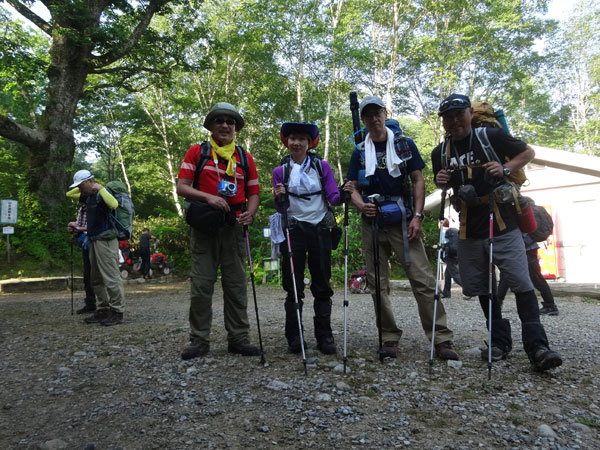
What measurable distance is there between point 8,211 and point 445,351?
607 inches

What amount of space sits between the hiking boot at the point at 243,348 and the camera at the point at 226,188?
1546 mm

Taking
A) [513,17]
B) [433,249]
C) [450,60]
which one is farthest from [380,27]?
[433,249]

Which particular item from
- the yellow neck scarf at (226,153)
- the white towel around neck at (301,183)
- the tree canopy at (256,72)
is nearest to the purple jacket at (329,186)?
the white towel around neck at (301,183)

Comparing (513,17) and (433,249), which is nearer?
(433,249)

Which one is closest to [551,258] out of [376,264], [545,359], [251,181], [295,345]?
[545,359]

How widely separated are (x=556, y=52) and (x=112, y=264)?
33.3m

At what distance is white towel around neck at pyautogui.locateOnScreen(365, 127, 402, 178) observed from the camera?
3.77 meters

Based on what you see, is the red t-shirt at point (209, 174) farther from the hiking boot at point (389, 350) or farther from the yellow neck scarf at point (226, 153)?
the hiking boot at point (389, 350)

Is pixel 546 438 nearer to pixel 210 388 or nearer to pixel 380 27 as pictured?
pixel 210 388

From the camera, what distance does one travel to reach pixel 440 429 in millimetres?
2334

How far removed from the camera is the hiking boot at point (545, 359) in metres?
3.00

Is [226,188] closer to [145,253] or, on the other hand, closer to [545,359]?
[545,359]

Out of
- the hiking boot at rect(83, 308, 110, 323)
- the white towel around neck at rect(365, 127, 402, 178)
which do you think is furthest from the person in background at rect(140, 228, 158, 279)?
the white towel around neck at rect(365, 127, 402, 178)

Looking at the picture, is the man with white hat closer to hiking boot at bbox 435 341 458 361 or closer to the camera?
the camera
